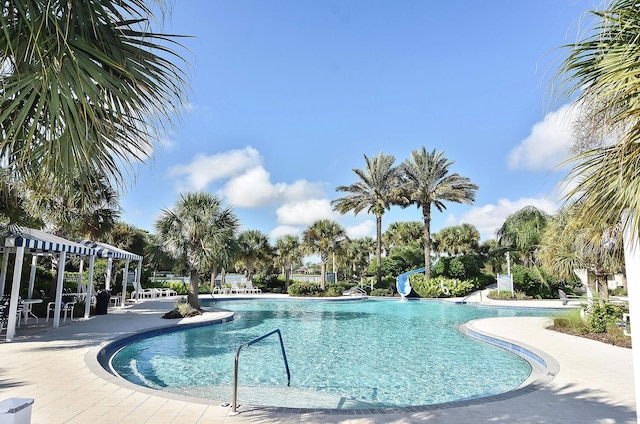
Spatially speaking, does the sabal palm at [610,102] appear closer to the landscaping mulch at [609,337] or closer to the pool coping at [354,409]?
the pool coping at [354,409]

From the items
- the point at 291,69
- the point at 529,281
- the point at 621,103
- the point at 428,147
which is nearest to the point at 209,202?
the point at 291,69

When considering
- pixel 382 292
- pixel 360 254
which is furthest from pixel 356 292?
pixel 360 254

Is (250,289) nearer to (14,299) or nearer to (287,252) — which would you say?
(287,252)

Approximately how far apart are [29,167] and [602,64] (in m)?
4.45

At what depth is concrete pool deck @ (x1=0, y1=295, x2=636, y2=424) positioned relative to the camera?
167 inches

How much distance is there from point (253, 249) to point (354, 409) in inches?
1080

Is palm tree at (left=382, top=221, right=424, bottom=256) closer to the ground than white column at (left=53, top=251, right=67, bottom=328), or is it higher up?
higher up

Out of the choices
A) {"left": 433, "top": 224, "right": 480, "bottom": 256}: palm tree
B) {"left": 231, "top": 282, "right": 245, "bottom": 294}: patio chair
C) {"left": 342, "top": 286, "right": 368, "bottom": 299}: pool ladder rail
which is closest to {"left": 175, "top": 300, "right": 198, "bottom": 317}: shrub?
{"left": 231, "top": 282, "right": 245, "bottom": 294}: patio chair

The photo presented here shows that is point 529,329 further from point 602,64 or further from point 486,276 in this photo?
point 486,276

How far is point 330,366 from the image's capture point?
8.27 metres

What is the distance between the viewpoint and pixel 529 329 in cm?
1192

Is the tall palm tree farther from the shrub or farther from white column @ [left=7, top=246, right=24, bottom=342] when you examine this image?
white column @ [left=7, top=246, right=24, bottom=342]

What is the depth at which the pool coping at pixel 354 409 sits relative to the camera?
4602 millimetres

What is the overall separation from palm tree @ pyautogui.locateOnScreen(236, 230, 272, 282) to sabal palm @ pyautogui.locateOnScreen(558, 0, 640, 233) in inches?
1159
